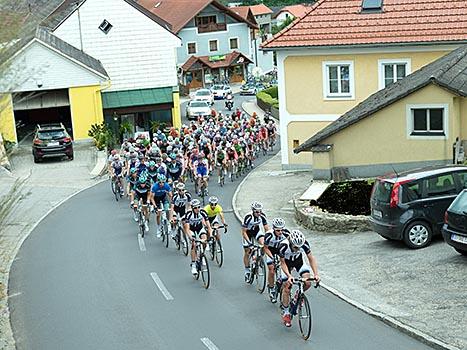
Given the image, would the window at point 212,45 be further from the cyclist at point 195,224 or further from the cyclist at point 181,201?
the cyclist at point 195,224

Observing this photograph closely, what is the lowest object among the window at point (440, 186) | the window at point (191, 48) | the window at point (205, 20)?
the window at point (440, 186)

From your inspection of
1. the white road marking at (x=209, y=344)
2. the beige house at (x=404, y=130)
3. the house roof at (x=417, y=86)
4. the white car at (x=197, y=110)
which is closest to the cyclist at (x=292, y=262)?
the white road marking at (x=209, y=344)

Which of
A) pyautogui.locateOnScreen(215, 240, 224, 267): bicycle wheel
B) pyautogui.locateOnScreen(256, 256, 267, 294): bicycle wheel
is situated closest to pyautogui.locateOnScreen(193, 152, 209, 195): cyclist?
pyautogui.locateOnScreen(215, 240, 224, 267): bicycle wheel

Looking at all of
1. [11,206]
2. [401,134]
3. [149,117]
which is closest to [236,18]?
[149,117]

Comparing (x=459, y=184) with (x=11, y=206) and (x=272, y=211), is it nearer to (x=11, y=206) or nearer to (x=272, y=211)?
(x=272, y=211)

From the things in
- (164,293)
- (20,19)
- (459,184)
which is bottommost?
(164,293)

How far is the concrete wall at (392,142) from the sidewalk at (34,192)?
28.5ft

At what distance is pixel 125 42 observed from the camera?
165 ft

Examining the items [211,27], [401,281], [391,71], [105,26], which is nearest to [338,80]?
[391,71]

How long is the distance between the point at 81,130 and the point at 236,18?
159 ft

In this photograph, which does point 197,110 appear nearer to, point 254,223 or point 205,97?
point 205,97

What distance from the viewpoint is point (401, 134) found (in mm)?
26844

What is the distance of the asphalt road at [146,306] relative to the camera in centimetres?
1424

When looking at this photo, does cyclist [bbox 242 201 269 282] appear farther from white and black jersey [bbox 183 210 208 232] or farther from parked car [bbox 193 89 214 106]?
parked car [bbox 193 89 214 106]
